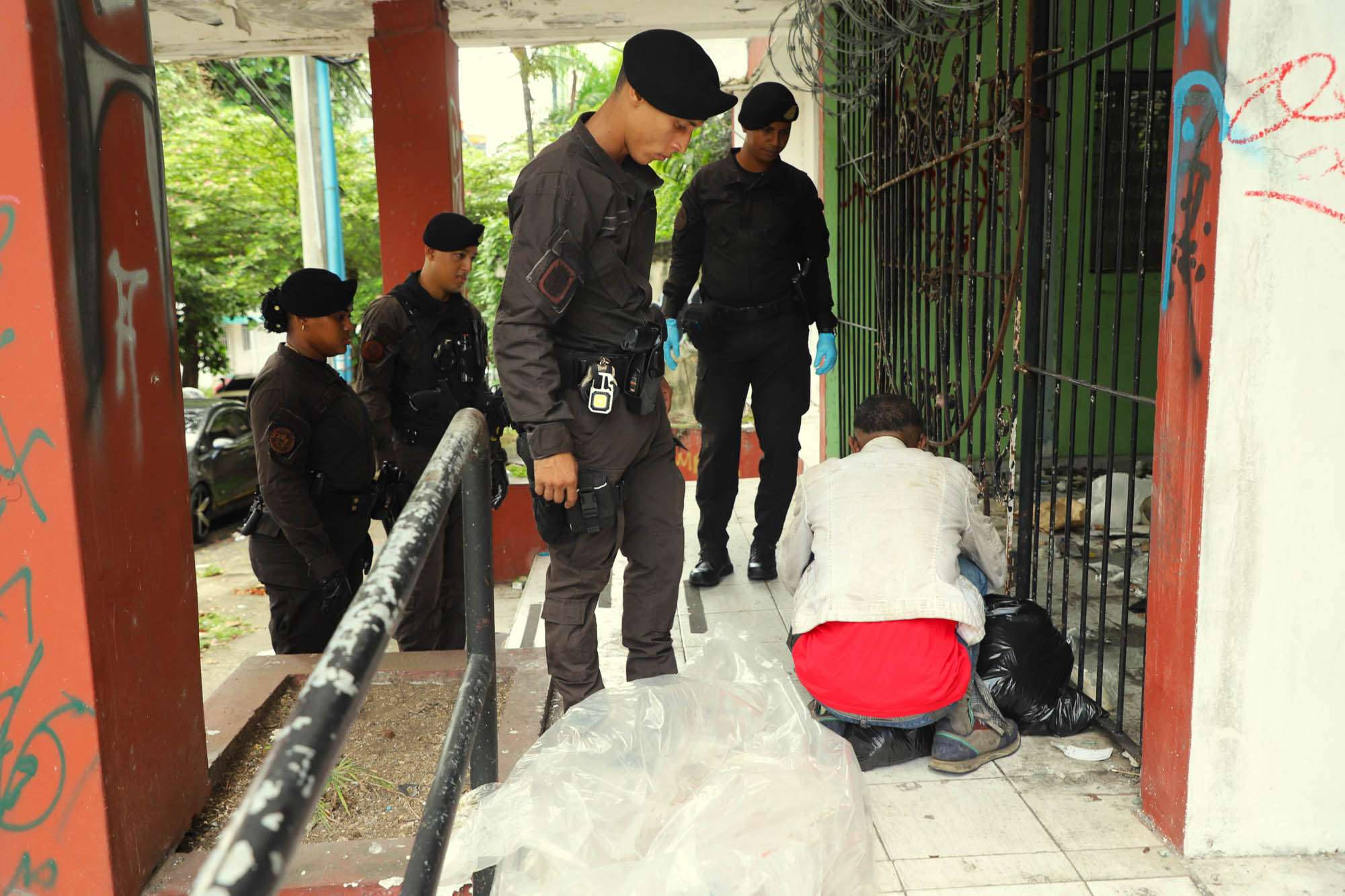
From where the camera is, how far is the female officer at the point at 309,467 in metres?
3.45

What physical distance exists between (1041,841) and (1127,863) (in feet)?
0.60

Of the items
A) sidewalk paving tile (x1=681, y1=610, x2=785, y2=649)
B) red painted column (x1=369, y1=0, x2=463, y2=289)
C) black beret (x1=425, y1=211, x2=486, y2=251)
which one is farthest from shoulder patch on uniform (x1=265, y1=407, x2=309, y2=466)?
red painted column (x1=369, y1=0, x2=463, y2=289)

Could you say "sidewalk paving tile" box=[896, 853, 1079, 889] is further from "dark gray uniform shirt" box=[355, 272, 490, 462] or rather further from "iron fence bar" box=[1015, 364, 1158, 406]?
"dark gray uniform shirt" box=[355, 272, 490, 462]

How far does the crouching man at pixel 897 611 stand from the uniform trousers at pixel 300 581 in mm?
1687

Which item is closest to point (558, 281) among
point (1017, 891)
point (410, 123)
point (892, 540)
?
point (892, 540)

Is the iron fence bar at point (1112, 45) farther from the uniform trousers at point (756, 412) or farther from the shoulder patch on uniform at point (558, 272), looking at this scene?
the uniform trousers at point (756, 412)

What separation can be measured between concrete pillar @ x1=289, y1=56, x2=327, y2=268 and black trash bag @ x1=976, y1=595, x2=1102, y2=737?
863 centimetres

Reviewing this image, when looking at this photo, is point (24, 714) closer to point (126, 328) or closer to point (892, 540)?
point (126, 328)

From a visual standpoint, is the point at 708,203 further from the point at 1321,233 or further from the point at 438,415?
the point at 1321,233

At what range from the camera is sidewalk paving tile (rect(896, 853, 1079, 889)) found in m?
2.27

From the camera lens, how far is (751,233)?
4.28 m

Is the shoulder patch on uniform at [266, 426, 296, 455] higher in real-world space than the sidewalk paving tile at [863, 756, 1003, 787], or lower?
higher

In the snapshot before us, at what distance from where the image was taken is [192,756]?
8.34 feet

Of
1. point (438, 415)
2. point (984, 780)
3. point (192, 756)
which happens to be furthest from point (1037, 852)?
point (438, 415)
